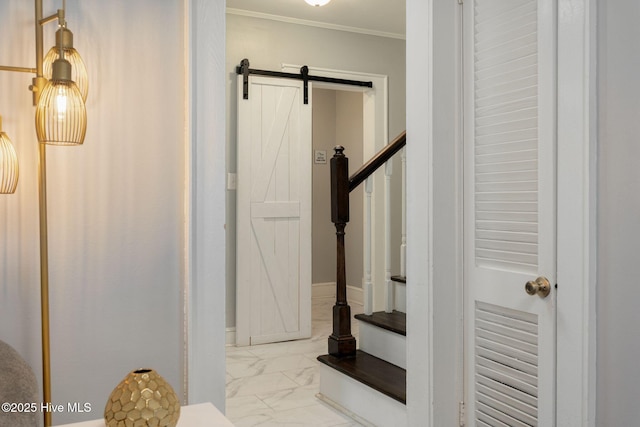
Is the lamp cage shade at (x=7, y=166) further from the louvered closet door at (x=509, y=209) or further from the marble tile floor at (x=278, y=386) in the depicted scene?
the marble tile floor at (x=278, y=386)

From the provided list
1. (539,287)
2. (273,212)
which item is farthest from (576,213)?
(273,212)

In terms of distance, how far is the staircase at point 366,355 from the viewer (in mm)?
2793

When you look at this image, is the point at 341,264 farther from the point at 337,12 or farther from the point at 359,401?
the point at 337,12

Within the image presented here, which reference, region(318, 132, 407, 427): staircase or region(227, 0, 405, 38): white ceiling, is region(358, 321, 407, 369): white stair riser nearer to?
region(318, 132, 407, 427): staircase

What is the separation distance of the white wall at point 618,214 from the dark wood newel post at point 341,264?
1813mm

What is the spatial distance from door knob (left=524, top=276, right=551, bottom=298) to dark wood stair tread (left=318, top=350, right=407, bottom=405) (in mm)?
991

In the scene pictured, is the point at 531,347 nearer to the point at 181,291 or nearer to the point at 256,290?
the point at 181,291

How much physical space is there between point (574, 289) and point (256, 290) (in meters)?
3.15

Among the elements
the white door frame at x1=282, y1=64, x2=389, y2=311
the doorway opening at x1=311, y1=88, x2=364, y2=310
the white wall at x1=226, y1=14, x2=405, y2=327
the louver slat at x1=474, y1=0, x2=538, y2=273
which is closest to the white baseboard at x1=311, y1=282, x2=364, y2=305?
the doorway opening at x1=311, y1=88, x2=364, y2=310

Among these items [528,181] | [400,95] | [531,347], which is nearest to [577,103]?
[528,181]

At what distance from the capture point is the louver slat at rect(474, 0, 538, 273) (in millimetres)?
1915

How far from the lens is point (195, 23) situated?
1.97 metres

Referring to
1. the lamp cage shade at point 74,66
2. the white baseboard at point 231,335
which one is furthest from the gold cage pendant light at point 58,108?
the white baseboard at point 231,335

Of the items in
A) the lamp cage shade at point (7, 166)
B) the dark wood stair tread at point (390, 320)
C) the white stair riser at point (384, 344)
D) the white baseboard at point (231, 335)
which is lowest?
the white baseboard at point (231, 335)
